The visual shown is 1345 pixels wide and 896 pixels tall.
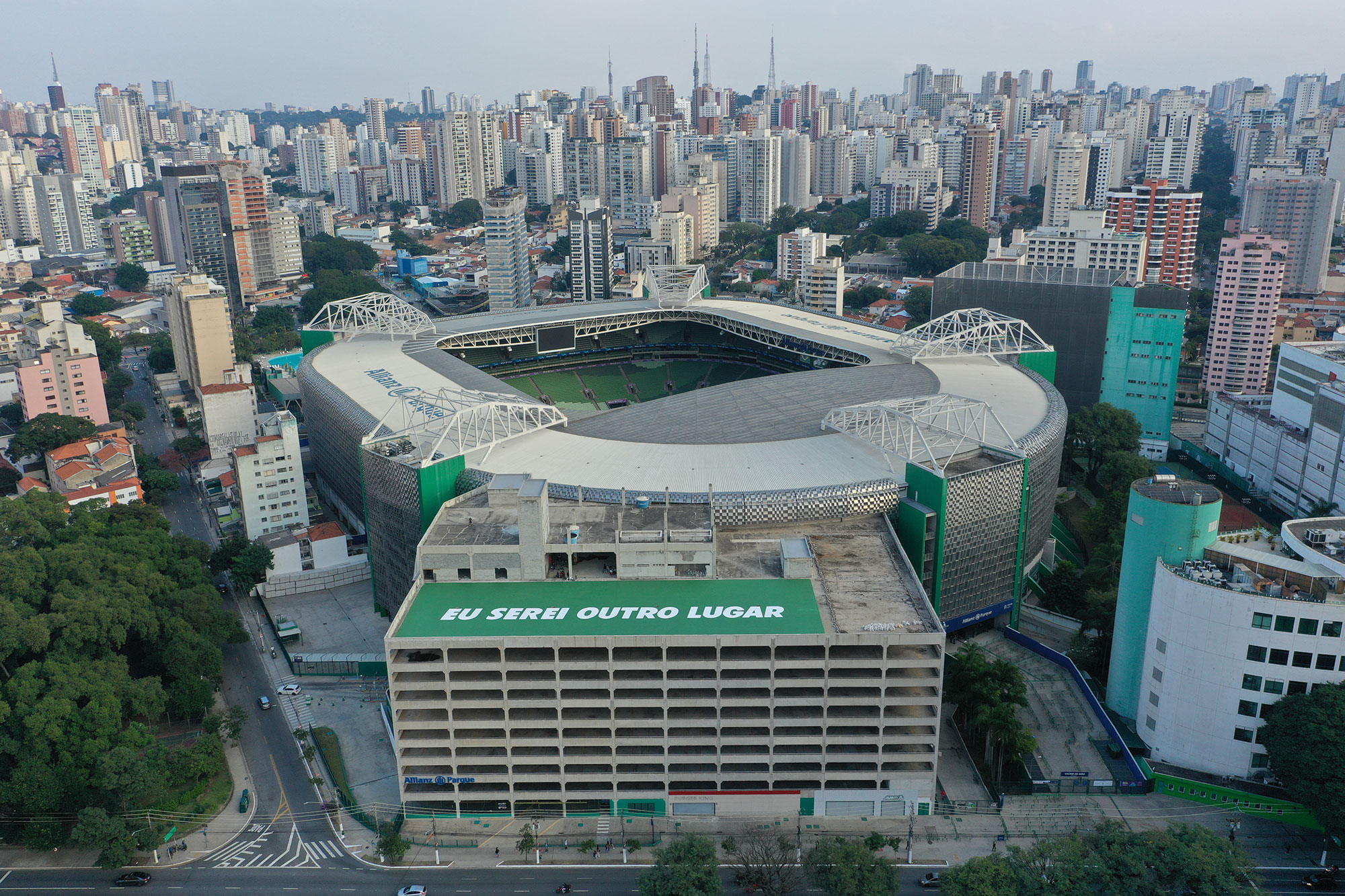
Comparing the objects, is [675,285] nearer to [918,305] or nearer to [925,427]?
Answer: [918,305]

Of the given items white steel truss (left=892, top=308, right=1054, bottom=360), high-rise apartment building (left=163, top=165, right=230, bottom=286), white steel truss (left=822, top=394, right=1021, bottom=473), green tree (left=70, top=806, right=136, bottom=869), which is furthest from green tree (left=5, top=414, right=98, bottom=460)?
white steel truss (left=892, top=308, right=1054, bottom=360)

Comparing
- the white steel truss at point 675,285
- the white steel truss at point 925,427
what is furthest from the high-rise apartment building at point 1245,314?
the white steel truss at point 675,285

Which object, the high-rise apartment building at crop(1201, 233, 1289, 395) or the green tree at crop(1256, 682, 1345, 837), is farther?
the high-rise apartment building at crop(1201, 233, 1289, 395)

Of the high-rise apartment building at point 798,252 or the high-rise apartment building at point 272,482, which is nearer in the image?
the high-rise apartment building at point 272,482

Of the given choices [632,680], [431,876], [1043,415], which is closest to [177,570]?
[431,876]

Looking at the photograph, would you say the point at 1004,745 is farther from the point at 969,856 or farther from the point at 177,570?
the point at 177,570

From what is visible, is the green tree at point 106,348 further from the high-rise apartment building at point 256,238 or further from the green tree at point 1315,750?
the green tree at point 1315,750

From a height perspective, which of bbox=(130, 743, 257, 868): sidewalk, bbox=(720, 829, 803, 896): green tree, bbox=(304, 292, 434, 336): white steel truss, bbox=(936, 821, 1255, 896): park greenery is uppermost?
bbox=(304, 292, 434, 336): white steel truss

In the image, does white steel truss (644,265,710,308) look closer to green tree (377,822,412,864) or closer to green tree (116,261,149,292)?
green tree (377,822,412,864)
